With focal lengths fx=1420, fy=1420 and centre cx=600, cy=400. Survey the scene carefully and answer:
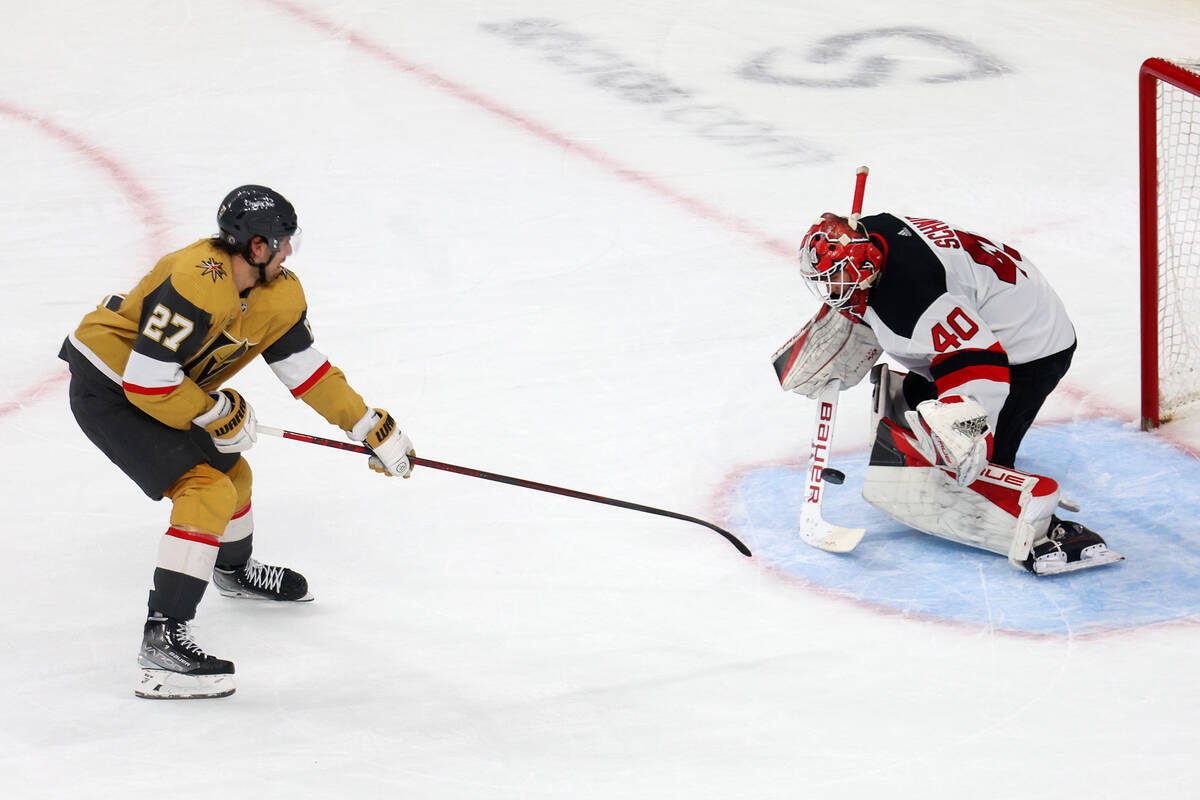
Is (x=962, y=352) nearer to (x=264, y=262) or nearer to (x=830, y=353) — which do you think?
(x=830, y=353)

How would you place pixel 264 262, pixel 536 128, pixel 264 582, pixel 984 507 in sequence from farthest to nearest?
1. pixel 536 128
2. pixel 984 507
3. pixel 264 582
4. pixel 264 262

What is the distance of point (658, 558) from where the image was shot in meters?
3.39

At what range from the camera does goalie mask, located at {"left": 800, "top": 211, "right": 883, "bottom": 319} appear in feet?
10.2

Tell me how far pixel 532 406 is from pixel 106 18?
15.0 ft

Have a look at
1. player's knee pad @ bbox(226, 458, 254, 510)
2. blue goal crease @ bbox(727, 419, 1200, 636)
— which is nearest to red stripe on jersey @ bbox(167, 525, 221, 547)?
player's knee pad @ bbox(226, 458, 254, 510)

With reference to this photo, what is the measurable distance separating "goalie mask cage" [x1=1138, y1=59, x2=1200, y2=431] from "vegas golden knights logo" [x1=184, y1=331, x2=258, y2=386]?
8.02ft

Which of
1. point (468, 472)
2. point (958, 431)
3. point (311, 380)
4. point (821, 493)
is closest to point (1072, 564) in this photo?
point (958, 431)

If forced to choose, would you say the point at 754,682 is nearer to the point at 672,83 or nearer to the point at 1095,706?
the point at 1095,706

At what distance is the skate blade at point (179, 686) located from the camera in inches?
110

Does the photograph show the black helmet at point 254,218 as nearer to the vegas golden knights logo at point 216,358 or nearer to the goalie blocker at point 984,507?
the vegas golden knights logo at point 216,358

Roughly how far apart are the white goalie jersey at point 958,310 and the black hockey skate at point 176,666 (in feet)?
5.26

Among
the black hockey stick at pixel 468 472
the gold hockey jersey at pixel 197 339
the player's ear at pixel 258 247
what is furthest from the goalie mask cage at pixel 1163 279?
the player's ear at pixel 258 247

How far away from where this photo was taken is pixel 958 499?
10.9 ft

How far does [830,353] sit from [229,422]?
1439 millimetres
